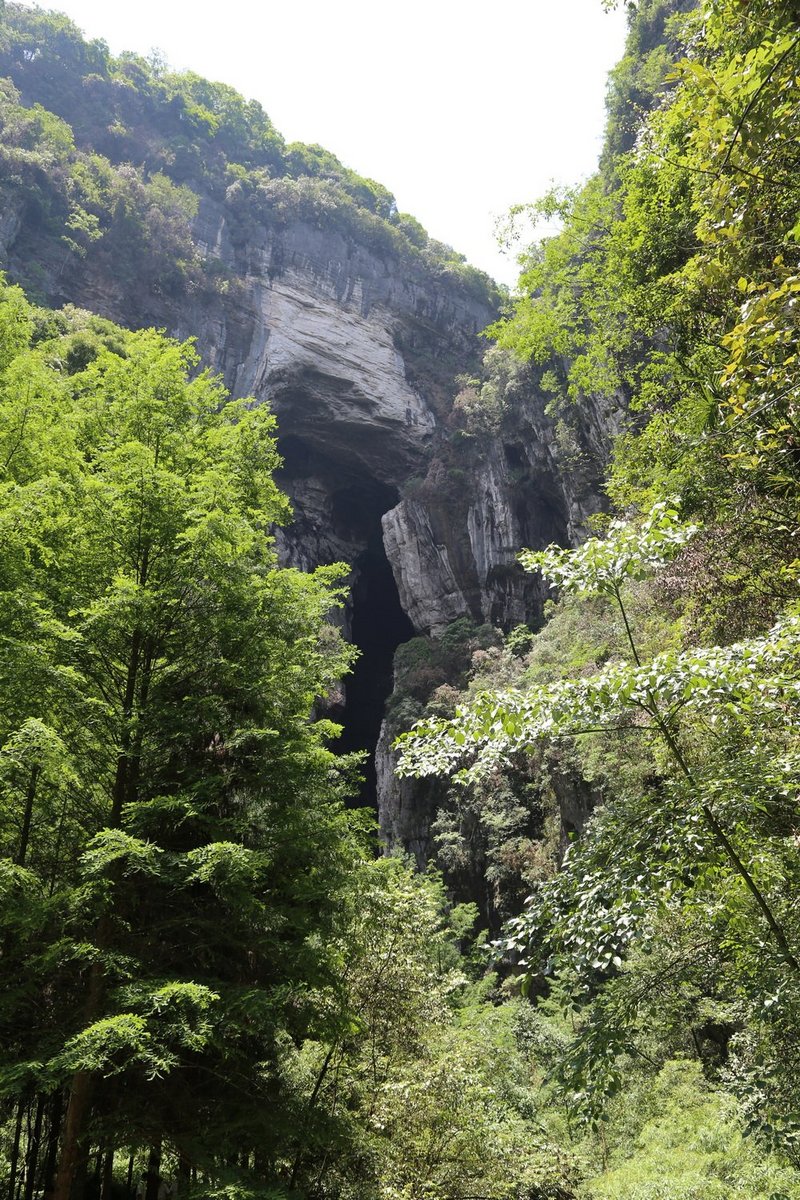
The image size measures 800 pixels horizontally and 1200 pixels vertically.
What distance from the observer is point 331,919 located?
5.94m

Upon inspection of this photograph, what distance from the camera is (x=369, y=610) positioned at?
39844 millimetres

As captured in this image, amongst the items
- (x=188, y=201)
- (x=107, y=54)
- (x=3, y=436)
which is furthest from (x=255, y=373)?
(x=3, y=436)

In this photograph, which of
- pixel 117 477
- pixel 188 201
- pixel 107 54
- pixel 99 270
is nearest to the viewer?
pixel 117 477

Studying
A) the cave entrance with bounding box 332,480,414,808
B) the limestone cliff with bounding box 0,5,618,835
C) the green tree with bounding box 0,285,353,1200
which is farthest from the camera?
the cave entrance with bounding box 332,480,414,808

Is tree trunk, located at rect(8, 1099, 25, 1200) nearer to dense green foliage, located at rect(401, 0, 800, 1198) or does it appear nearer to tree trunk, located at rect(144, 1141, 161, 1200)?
tree trunk, located at rect(144, 1141, 161, 1200)

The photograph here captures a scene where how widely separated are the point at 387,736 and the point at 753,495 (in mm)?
22892

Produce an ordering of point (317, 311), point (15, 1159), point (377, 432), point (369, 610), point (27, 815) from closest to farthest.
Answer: point (27, 815), point (15, 1159), point (377, 432), point (317, 311), point (369, 610)

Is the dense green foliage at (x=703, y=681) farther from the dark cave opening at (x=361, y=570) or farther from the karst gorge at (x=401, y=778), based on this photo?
the dark cave opening at (x=361, y=570)

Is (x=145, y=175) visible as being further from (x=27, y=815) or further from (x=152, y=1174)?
(x=152, y=1174)

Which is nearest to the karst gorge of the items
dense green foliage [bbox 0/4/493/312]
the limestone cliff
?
the limestone cliff

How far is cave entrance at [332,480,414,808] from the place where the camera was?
36906 millimetres

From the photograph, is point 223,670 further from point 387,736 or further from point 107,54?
point 107,54

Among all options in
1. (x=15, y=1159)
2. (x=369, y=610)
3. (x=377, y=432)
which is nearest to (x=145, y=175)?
(x=377, y=432)

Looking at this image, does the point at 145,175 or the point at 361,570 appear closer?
the point at 361,570
